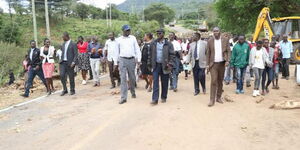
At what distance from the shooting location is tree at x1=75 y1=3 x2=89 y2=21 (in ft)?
248

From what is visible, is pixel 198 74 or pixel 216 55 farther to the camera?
pixel 198 74

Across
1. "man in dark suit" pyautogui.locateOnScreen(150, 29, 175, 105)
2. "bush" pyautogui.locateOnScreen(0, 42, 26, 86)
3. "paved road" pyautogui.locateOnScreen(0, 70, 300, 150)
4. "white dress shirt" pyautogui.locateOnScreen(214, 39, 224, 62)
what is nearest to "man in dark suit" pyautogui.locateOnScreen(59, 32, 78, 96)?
"paved road" pyautogui.locateOnScreen(0, 70, 300, 150)

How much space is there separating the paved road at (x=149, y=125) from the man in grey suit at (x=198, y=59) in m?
0.52

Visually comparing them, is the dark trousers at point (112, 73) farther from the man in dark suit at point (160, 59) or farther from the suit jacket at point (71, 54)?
the man in dark suit at point (160, 59)

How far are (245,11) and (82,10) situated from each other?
58.5 m

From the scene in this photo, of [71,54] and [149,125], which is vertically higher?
[71,54]

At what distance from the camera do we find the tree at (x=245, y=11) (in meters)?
23.3

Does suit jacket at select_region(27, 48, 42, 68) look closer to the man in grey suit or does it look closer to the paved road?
the paved road

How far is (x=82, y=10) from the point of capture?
253 feet

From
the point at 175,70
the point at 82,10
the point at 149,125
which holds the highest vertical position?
the point at 82,10

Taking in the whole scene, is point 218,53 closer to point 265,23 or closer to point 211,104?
point 211,104

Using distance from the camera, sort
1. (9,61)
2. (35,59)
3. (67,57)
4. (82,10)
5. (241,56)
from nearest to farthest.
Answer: (241,56) → (67,57) → (35,59) → (9,61) → (82,10)

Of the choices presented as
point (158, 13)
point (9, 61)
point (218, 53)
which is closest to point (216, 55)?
point (218, 53)

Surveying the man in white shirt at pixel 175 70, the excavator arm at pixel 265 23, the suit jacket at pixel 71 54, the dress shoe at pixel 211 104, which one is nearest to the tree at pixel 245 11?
the excavator arm at pixel 265 23
